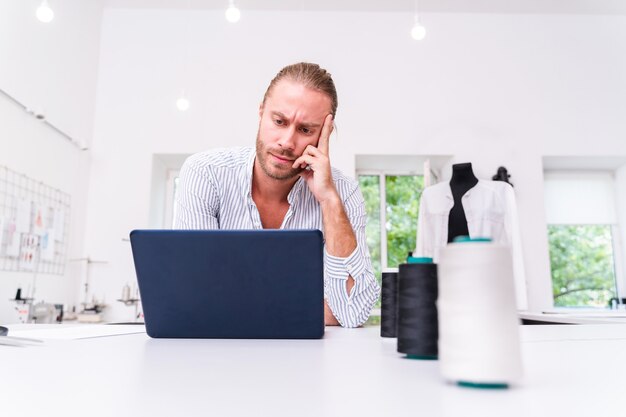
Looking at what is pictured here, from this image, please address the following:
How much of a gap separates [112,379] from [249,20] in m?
3.99

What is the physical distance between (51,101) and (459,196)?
2775mm

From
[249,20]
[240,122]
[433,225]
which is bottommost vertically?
[433,225]

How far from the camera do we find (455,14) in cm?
408

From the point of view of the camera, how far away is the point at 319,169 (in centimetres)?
144

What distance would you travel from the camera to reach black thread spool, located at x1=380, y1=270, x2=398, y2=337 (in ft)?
2.86

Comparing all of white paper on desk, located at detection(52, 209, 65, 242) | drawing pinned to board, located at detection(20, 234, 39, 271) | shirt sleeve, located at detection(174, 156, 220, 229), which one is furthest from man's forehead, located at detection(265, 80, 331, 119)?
white paper on desk, located at detection(52, 209, 65, 242)

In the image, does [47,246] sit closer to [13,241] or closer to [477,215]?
[13,241]

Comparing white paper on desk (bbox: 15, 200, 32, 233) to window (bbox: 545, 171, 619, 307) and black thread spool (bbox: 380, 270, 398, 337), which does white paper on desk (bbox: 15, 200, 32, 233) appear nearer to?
black thread spool (bbox: 380, 270, 398, 337)

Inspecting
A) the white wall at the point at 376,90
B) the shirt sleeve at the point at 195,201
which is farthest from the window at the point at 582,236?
the shirt sleeve at the point at 195,201

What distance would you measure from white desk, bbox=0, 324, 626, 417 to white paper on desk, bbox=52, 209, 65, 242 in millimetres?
2878

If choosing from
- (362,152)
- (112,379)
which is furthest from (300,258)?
(362,152)

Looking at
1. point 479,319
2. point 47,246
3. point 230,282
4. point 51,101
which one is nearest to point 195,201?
point 230,282

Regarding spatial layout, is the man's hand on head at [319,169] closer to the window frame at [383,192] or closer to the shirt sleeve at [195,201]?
the shirt sleeve at [195,201]

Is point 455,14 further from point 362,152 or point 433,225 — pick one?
point 433,225
